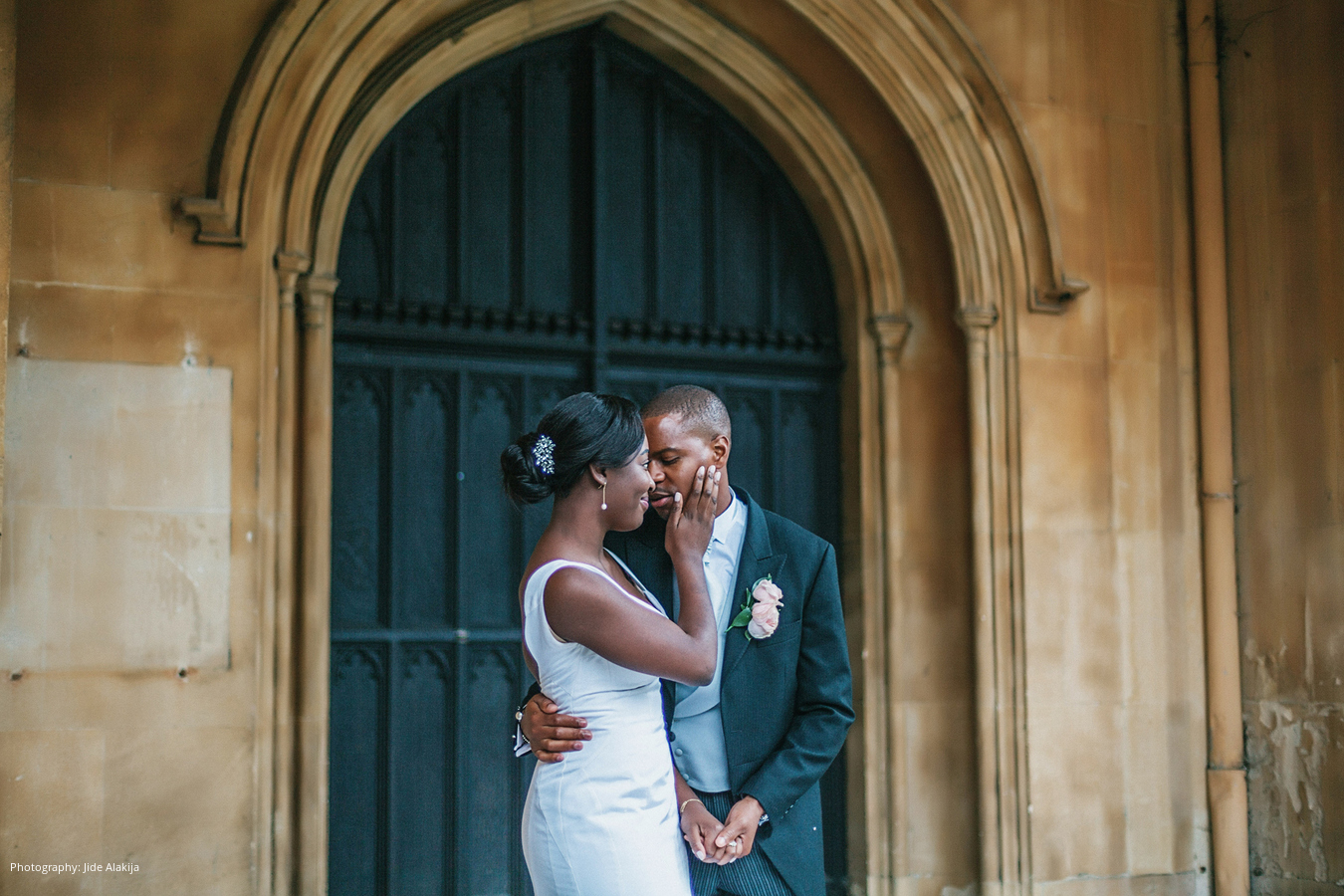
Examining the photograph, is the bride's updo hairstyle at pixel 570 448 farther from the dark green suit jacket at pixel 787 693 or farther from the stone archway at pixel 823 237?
the stone archway at pixel 823 237

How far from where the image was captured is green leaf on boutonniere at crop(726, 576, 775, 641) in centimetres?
320

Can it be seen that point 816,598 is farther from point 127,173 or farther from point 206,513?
point 127,173

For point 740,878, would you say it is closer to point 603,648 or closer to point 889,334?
point 603,648

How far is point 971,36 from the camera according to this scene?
5922 mm

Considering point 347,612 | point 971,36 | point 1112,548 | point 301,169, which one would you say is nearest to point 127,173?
point 301,169

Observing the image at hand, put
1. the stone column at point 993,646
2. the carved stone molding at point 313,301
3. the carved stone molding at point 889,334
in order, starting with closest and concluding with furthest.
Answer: the carved stone molding at point 313,301 < the stone column at point 993,646 < the carved stone molding at point 889,334

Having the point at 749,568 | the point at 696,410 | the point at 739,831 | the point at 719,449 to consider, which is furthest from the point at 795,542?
the point at 739,831

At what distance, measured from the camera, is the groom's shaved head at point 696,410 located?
3289 millimetres

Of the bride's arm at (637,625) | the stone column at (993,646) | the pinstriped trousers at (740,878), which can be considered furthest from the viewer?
the stone column at (993,646)

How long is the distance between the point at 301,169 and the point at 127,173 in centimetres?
61

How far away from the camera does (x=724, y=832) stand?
9.99ft

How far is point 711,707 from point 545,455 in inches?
31.1

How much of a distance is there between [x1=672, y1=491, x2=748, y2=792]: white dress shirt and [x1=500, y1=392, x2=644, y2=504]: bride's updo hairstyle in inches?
16.5

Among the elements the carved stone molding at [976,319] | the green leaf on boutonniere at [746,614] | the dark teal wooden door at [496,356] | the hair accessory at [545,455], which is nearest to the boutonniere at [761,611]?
the green leaf on boutonniere at [746,614]
